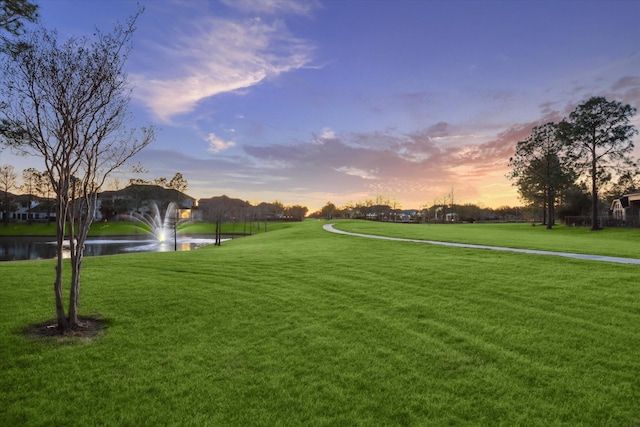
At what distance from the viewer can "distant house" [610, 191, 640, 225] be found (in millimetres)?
37438

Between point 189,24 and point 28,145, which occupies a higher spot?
point 189,24

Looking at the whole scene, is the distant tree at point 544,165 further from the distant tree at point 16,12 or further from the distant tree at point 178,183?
the distant tree at point 178,183

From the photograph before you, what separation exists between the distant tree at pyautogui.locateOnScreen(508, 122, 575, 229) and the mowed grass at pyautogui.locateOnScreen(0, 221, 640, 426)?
3912 centimetres

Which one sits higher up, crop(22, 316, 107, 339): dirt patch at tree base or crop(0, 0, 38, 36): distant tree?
crop(0, 0, 38, 36): distant tree

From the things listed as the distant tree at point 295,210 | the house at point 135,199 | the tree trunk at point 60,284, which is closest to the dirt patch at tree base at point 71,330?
the tree trunk at point 60,284

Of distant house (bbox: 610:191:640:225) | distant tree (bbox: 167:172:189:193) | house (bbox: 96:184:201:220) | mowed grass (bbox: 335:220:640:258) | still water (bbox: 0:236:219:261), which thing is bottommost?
still water (bbox: 0:236:219:261)

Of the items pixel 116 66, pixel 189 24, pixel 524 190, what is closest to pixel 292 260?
pixel 116 66

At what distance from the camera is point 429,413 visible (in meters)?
4.09

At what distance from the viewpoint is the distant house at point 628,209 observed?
3744cm

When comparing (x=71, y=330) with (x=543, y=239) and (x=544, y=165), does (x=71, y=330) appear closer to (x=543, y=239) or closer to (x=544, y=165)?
(x=543, y=239)

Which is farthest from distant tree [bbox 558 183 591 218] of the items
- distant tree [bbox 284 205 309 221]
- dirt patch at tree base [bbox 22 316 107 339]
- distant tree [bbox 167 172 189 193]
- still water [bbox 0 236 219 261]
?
distant tree [bbox 284 205 309 221]

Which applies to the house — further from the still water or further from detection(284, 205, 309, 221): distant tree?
detection(284, 205, 309, 221): distant tree

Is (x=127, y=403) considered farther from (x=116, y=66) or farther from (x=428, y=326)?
(x=116, y=66)

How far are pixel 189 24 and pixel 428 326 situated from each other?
45.1 feet
